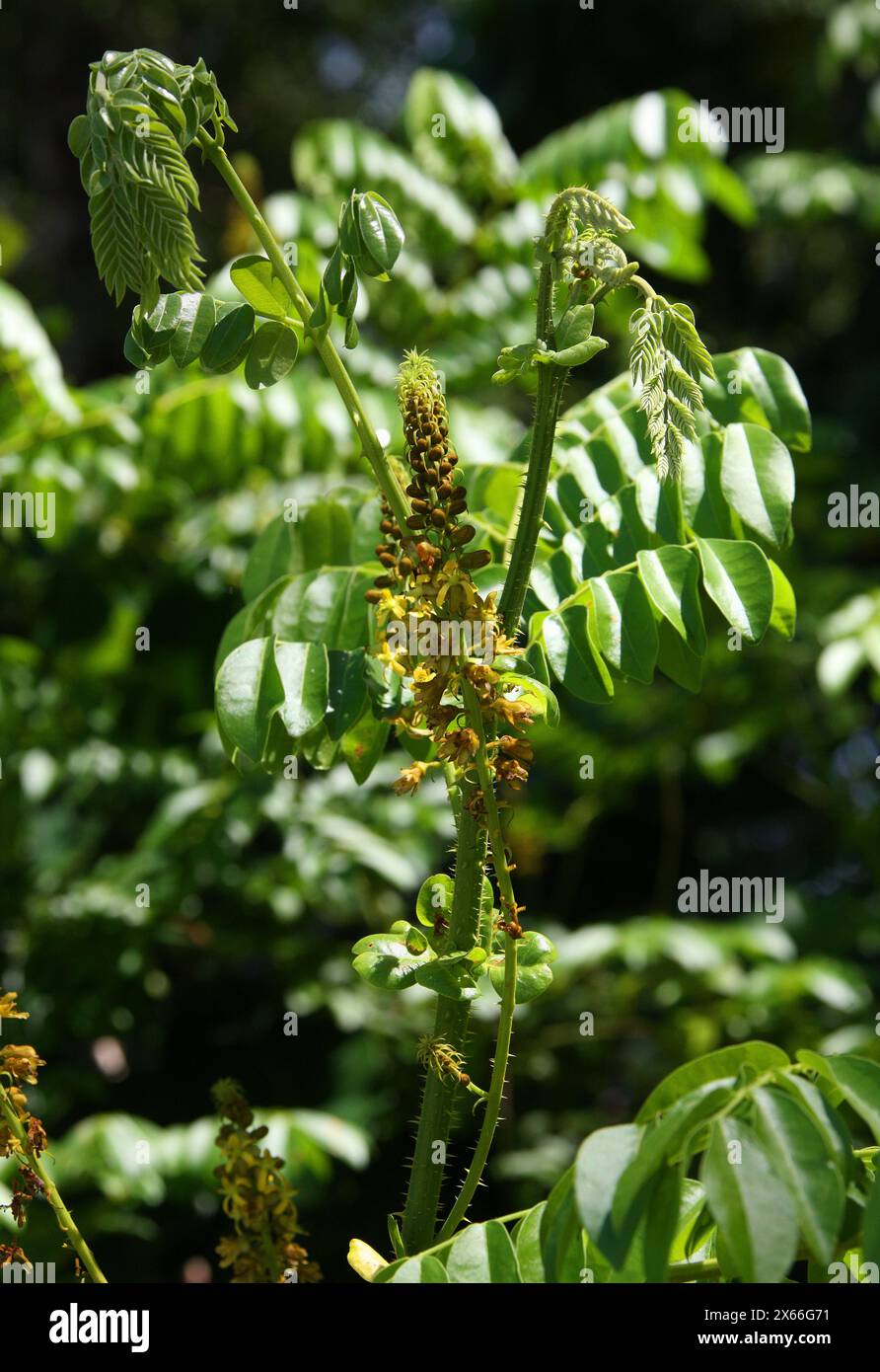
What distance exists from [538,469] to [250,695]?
0.31 metres

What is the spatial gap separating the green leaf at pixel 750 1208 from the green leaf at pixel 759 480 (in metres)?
0.56

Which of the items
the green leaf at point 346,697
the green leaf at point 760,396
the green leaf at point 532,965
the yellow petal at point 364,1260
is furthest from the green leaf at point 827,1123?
the green leaf at point 760,396

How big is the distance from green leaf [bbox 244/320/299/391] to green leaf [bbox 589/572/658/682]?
0.31 m

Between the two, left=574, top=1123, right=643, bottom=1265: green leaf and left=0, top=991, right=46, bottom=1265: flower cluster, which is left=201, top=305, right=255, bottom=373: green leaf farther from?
left=574, top=1123, right=643, bottom=1265: green leaf

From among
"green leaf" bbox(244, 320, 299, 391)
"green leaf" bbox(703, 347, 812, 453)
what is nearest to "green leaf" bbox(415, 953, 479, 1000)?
"green leaf" bbox(244, 320, 299, 391)

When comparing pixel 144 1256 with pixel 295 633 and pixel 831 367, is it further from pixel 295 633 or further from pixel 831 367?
pixel 831 367

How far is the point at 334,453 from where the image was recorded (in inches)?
106

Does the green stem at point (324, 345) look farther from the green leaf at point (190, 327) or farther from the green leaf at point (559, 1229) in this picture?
the green leaf at point (559, 1229)

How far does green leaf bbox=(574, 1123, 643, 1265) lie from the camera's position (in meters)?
0.79

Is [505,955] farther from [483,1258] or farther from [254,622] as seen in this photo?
[254,622]

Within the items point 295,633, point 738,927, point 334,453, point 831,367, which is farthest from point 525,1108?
point 831,367

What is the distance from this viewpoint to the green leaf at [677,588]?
110cm

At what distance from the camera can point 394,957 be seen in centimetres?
100

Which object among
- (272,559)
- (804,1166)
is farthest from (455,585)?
(272,559)
